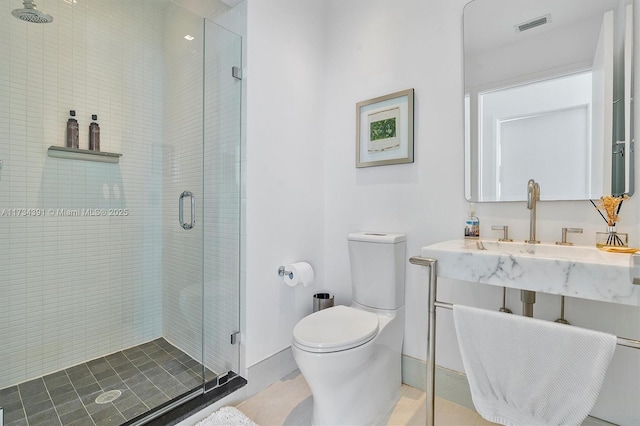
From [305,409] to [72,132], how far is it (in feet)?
6.81

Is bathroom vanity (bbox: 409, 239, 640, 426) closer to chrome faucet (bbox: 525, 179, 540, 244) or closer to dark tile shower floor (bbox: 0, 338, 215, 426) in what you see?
chrome faucet (bbox: 525, 179, 540, 244)

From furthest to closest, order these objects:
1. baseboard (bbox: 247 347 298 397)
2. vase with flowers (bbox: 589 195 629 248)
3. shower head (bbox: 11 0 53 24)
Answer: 1. baseboard (bbox: 247 347 298 397)
2. shower head (bbox: 11 0 53 24)
3. vase with flowers (bbox: 589 195 629 248)

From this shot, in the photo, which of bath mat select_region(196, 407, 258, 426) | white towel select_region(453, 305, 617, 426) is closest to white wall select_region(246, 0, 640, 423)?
bath mat select_region(196, 407, 258, 426)

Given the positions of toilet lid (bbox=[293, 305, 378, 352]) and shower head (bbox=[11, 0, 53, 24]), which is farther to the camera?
shower head (bbox=[11, 0, 53, 24])

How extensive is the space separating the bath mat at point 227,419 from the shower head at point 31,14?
7.17 feet

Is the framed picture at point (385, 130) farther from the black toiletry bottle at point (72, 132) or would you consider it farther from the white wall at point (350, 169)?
the black toiletry bottle at point (72, 132)

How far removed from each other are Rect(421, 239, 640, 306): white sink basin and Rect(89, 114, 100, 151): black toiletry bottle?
6.77ft

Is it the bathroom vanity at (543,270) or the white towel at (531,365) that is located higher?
the bathroom vanity at (543,270)

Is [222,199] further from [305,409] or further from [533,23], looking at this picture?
[533,23]

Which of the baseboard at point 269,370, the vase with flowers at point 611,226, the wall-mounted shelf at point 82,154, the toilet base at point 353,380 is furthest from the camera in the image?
the wall-mounted shelf at point 82,154

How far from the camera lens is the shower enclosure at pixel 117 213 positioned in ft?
5.18

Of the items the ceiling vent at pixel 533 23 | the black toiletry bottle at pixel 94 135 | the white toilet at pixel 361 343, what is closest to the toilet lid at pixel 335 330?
the white toilet at pixel 361 343

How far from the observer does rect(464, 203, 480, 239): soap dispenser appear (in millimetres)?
1553

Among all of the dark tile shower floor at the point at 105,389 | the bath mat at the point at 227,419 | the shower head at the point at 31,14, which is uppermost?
the shower head at the point at 31,14
